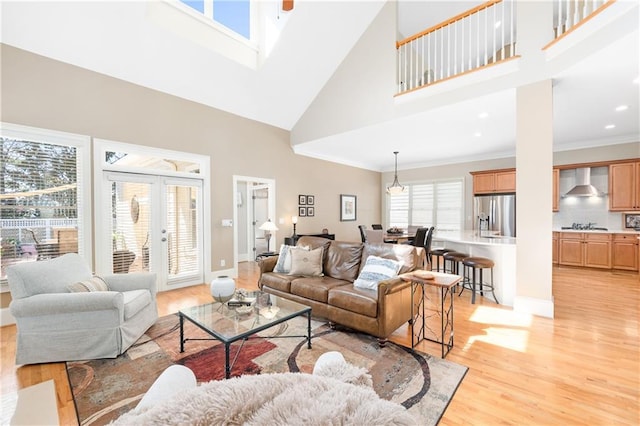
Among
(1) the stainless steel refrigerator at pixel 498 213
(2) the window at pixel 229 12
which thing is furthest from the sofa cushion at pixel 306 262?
(1) the stainless steel refrigerator at pixel 498 213

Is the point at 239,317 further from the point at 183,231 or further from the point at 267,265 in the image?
the point at 183,231

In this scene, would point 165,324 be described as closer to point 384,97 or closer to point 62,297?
point 62,297

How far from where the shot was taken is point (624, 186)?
5.45 m

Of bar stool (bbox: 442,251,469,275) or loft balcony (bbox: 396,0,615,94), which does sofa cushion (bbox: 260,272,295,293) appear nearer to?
bar stool (bbox: 442,251,469,275)

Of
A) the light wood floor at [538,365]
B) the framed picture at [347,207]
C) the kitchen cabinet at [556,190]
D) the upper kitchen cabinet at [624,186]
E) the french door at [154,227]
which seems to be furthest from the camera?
the framed picture at [347,207]

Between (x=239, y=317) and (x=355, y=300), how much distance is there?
1.11m

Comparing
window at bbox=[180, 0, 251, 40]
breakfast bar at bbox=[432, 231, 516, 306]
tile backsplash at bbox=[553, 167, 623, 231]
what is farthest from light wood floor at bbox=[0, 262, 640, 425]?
window at bbox=[180, 0, 251, 40]

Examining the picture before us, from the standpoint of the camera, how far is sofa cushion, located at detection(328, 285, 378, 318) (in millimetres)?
2602

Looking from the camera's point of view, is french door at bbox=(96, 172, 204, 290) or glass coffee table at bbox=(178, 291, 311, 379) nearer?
glass coffee table at bbox=(178, 291, 311, 379)

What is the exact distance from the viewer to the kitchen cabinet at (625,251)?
5219 millimetres

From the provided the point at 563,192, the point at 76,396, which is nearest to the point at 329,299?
the point at 76,396

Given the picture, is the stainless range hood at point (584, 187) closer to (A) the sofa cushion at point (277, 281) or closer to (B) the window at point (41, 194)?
(A) the sofa cushion at point (277, 281)

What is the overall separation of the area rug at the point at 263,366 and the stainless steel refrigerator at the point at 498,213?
4.68 metres

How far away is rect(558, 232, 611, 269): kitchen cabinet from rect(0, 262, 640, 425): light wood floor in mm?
2115
